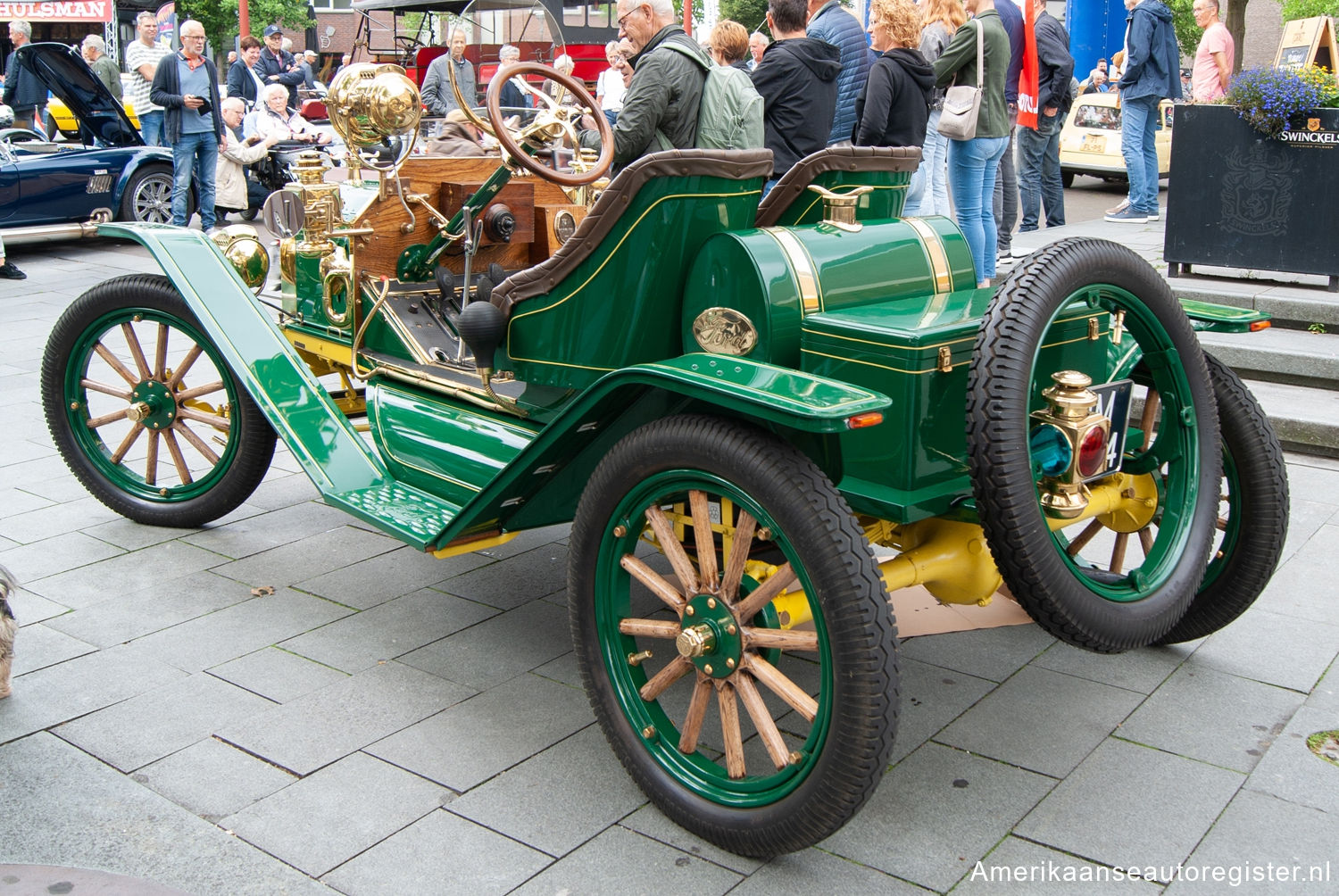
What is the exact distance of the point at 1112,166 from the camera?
487 inches

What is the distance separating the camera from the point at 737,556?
251 cm

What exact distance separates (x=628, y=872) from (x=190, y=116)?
388 inches

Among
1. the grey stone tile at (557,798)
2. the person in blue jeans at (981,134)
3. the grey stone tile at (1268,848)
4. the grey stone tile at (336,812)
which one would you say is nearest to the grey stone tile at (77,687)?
the grey stone tile at (336,812)

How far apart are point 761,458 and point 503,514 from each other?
3.36ft

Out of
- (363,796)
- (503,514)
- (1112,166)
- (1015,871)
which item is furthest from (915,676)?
(1112,166)

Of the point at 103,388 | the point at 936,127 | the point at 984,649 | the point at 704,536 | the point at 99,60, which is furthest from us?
the point at 99,60

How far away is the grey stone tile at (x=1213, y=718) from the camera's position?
2.90m

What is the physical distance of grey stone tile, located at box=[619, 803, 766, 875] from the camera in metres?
2.51

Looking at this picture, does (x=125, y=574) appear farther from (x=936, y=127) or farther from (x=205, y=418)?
(x=936, y=127)

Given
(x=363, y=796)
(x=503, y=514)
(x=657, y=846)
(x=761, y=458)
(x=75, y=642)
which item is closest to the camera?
(x=761, y=458)

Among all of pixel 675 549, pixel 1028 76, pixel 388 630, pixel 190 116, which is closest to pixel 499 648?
pixel 388 630

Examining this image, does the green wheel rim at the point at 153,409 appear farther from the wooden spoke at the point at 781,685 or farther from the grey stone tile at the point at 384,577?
the wooden spoke at the point at 781,685

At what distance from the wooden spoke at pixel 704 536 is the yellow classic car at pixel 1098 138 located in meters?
10.9

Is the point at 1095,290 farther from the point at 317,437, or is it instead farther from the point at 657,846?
the point at 317,437
